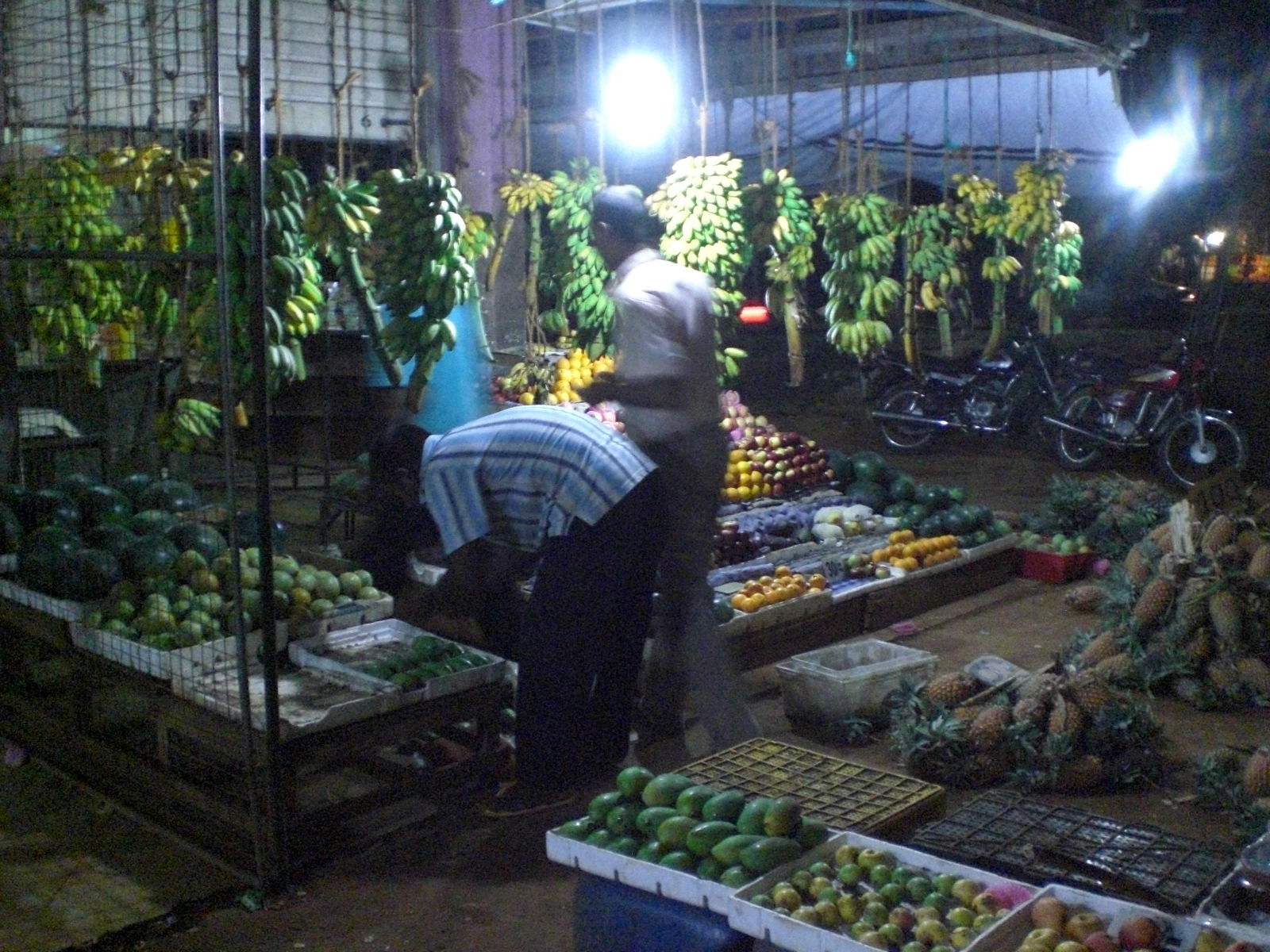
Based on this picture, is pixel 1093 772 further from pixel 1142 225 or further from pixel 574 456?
pixel 1142 225

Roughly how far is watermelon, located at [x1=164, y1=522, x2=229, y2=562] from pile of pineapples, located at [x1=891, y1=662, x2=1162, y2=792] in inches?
103

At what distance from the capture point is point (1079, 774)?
423 cm

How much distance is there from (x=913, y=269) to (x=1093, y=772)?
455cm

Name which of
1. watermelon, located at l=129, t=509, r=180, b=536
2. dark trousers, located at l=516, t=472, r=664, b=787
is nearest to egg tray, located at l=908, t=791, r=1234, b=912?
dark trousers, located at l=516, t=472, r=664, b=787

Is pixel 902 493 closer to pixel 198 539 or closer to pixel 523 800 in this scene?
pixel 523 800

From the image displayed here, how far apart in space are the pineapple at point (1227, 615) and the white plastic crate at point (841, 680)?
123cm

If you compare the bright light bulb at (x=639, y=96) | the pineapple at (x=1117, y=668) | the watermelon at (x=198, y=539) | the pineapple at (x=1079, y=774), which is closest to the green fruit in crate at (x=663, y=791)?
the pineapple at (x=1079, y=774)

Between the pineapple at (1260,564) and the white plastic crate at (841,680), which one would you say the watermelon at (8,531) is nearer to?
the white plastic crate at (841,680)

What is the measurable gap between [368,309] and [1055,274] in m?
5.59

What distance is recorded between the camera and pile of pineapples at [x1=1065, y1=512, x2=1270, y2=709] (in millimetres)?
5133

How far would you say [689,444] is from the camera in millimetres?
4105

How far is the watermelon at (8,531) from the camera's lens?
5.05 meters

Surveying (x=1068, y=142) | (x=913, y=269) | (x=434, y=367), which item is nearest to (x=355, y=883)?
(x=434, y=367)

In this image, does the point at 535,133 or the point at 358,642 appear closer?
the point at 358,642
